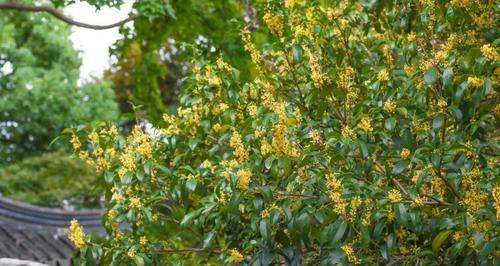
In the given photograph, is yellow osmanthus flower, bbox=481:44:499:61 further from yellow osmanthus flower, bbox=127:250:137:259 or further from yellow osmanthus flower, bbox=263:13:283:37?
yellow osmanthus flower, bbox=127:250:137:259

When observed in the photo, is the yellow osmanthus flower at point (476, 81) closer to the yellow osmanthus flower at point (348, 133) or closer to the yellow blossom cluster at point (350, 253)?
the yellow osmanthus flower at point (348, 133)

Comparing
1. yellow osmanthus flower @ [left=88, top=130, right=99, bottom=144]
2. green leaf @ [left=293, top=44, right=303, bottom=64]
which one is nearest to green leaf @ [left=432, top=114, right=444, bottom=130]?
green leaf @ [left=293, top=44, right=303, bottom=64]

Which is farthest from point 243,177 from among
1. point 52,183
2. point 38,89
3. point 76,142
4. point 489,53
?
point 38,89

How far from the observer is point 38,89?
1353 cm

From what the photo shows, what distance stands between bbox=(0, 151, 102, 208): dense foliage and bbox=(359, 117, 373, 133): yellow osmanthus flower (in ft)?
27.9

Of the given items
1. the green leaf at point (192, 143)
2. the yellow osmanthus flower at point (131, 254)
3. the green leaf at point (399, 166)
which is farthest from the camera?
the green leaf at point (192, 143)

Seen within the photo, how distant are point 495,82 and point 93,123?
1.75 metres

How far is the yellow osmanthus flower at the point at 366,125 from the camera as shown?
288cm

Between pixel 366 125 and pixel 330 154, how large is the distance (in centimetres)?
19

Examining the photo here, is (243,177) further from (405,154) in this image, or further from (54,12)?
(54,12)

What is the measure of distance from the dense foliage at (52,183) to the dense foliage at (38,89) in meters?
1.63

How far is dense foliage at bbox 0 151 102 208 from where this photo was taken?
11.0 meters

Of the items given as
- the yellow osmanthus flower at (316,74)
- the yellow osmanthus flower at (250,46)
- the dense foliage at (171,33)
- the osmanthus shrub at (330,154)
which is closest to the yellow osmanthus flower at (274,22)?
the osmanthus shrub at (330,154)

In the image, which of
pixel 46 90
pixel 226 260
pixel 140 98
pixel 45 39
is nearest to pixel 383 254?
pixel 226 260
